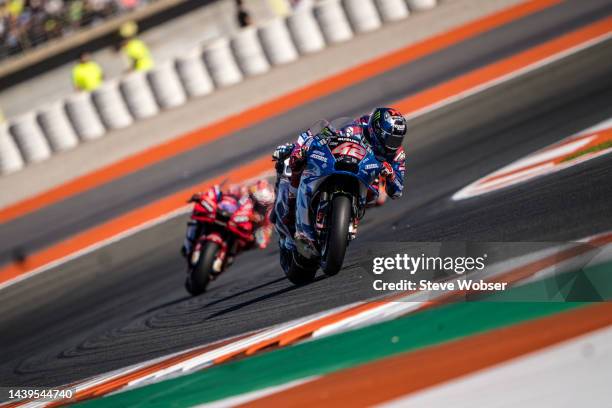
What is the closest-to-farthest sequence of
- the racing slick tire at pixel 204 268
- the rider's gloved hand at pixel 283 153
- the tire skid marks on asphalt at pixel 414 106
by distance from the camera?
the rider's gloved hand at pixel 283 153 → the racing slick tire at pixel 204 268 → the tire skid marks on asphalt at pixel 414 106

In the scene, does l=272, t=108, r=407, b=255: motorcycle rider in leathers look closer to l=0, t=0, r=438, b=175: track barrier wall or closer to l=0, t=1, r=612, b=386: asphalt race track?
l=0, t=1, r=612, b=386: asphalt race track

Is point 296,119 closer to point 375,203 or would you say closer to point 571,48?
point 571,48

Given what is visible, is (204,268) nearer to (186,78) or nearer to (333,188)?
(333,188)

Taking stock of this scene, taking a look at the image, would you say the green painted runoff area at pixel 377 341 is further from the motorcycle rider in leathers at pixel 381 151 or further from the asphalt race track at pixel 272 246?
the motorcycle rider in leathers at pixel 381 151

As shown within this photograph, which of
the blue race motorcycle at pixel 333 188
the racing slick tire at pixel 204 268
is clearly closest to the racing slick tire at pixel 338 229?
the blue race motorcycle at pixel 333 188

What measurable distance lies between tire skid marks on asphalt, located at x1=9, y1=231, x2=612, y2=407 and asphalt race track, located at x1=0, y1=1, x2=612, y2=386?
0.80 ft

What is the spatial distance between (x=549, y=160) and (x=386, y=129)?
3285 mm

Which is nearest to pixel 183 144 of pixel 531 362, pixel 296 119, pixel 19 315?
pixel 296 119

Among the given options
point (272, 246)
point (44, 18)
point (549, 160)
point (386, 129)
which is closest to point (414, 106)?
point (272, 246)

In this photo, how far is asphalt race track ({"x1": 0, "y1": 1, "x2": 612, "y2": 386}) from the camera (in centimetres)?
774

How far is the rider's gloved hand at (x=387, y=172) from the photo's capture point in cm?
741

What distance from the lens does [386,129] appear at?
23.8 feet

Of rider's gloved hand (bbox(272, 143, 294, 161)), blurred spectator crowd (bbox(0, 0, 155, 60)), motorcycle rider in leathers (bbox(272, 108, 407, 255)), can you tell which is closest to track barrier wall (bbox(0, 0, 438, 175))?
blurred spectator crowd (bbox(0, 0, 155, 60))

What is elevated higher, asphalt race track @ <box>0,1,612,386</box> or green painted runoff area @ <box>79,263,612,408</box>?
green painted runoff area @ <box>79,263,612,408</box>
